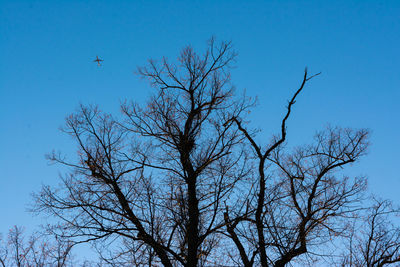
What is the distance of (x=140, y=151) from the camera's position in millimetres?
10328

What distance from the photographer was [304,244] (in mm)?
9625

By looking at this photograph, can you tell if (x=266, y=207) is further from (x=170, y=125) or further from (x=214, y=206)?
(x=170, y=125)

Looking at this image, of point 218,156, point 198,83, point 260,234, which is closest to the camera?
point 260,234

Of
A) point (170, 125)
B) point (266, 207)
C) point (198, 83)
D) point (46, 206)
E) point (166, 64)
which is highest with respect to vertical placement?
point (166, 64)

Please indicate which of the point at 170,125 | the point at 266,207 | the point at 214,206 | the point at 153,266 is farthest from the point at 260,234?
the point at 170,125

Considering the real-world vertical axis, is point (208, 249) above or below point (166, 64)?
below

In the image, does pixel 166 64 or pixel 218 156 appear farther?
pixel 166 64

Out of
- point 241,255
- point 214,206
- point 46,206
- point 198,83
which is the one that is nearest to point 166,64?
point 198,83

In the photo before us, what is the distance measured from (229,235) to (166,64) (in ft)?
17.6

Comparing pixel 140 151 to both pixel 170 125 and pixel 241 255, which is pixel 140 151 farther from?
pixel 241 255

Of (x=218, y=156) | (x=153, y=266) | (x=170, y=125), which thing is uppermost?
(x=170, y=125)

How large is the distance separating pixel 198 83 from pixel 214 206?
3.71m

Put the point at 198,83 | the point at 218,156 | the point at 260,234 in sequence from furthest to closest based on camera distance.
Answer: the point at 198,83
the point at 218,156
the point at 260,234

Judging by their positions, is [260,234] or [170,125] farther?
[170,125]
